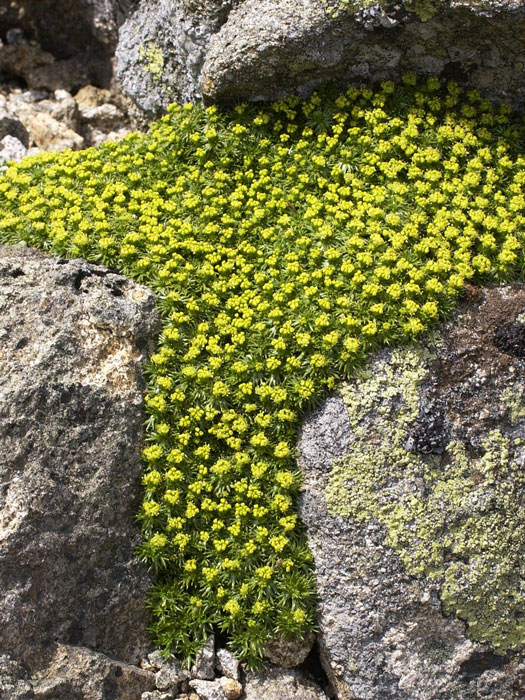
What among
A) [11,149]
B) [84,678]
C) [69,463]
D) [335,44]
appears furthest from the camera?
[11,149]

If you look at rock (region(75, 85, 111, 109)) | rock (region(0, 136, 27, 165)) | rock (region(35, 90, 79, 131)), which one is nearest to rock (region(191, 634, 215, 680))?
rock (region(0, 136, 27, 165))

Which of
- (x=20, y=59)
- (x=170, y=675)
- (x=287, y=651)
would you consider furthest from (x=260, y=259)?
(x=20, y=59)

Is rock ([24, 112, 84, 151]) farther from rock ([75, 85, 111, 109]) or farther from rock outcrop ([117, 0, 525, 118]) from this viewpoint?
rock outcrop ([117, 0, 525, 118])

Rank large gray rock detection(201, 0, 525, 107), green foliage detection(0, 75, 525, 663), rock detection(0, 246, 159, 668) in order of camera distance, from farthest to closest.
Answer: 1. large gray rock detection(201, 0, 525, 107)
2. green foliage detection(0, 75, 525, 663)
3. rock detection(0, 246, 159, 668)

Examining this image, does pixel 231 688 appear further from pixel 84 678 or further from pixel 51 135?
pixel 51 135

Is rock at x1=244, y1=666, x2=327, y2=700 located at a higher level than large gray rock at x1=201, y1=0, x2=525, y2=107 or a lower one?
lower

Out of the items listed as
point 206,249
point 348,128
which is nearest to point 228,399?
point 206,249
